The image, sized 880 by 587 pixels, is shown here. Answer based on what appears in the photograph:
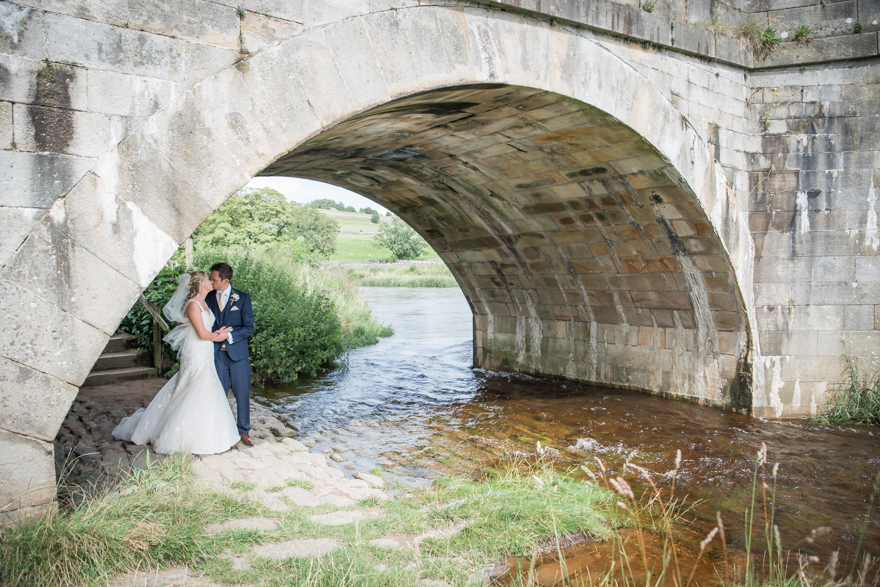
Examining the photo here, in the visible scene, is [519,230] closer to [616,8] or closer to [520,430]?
[520,430]

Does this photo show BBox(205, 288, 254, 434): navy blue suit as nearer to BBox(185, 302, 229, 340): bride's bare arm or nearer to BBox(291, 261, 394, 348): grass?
BBox(185, 302, 229, 340): bride's bare arm

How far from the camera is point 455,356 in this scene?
11602mm

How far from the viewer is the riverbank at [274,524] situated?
2.68 m

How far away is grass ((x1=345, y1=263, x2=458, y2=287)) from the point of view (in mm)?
34537

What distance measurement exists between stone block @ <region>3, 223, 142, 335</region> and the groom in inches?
83.6

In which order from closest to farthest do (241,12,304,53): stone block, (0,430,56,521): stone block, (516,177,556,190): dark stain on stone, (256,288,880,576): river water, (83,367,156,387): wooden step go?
(0,430,56,521): stone block
(241,12,304,53): stone block
(256,288,880,576): river water
(516,177,556,190): dark stain on stone
(83,367,156,387): wooden step

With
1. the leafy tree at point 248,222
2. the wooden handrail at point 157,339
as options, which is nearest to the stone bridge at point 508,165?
the wooden handrail at point 157,339

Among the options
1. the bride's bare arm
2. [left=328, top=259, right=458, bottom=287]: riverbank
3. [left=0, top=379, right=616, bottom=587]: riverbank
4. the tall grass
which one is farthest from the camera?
[left=328, top=259, right=458, bottom=287]: riverbank

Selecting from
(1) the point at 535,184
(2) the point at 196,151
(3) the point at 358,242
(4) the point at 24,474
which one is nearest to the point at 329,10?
(2) the point at 196,151

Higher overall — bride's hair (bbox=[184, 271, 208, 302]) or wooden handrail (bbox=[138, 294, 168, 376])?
bride's hair (bbox=[184, 271, 208, 302])

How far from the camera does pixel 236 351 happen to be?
5.23 metres

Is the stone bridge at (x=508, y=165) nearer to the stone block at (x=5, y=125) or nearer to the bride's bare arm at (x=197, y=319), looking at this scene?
the stone block at (x=5, y=125)

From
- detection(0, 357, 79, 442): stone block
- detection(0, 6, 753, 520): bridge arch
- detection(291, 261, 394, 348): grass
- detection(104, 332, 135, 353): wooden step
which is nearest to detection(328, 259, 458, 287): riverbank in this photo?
detection(291, 261, 394, 348): grass

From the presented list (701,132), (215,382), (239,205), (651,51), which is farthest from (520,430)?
(239,205)
